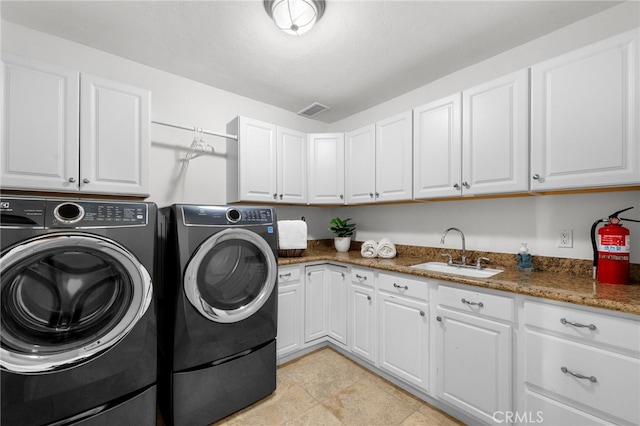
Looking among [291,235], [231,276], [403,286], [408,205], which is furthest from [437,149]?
[231,276]

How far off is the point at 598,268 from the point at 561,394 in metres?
0.74

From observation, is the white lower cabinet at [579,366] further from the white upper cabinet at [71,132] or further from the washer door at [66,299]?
the white upper cabinet at [71,132]

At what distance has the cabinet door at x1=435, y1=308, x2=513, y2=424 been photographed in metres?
1.44

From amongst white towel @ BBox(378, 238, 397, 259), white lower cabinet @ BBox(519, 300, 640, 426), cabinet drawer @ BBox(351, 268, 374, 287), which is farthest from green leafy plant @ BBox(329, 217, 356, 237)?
white lower cabinet @ BBox(519, 300, 640, 426)

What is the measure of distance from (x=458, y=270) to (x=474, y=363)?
73 centimetres

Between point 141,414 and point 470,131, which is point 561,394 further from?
point 141,414

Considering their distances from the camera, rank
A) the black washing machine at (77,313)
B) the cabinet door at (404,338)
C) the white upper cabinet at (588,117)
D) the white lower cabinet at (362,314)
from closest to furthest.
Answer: the black washing machine at (77,313)
the white upper cabinet at (588,117)
the cabinet door at (404,338)
the white lower cabinet at (362,314)

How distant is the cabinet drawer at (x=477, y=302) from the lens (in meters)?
1.43

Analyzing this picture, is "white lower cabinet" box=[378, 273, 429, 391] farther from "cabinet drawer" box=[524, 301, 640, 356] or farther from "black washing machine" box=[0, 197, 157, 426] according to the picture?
"black washing machine" box=[0, 197, 157, 426]

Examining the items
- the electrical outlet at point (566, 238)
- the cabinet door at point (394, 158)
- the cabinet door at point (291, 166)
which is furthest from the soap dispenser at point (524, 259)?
the cabinet door at point (291, 166)

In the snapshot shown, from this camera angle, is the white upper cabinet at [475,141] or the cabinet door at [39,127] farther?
the white upper cabinet at [475,141]

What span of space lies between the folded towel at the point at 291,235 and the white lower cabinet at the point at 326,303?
24cm

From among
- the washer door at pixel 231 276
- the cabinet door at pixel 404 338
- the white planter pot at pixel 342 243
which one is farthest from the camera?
the white planter pot at pixel 342 243

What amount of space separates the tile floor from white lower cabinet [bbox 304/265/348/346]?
0.30 m
